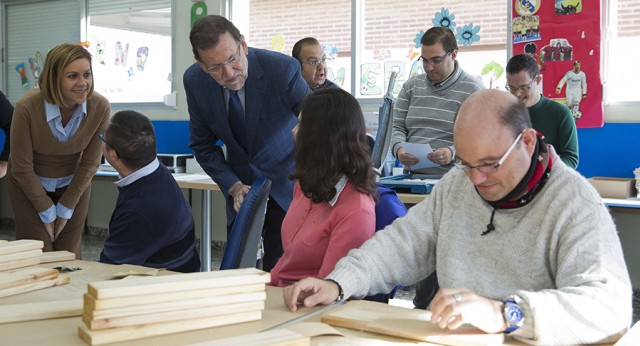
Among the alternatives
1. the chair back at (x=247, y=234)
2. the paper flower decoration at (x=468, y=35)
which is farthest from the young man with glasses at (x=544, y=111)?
the chair back at (x=247, y=234)

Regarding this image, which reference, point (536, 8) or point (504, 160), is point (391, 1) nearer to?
point (536, 8)

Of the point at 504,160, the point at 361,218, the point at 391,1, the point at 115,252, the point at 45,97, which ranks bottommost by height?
the point at 115,252

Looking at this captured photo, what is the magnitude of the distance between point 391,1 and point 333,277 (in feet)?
14.3

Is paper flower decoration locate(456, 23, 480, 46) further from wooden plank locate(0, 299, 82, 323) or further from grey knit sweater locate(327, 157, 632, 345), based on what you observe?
wooden plank locate(0, 299, 82, 323)

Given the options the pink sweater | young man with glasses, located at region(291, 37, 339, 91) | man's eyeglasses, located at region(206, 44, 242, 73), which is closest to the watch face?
the pink sweater

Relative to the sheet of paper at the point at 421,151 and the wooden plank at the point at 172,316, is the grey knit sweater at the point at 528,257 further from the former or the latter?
the sheet of paper at the point at 421,151

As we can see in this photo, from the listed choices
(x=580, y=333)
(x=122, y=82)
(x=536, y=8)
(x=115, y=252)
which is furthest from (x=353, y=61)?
(x=580, y=333)

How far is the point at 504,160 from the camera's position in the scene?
155 centimetres

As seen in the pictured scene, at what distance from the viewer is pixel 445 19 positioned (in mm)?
5387

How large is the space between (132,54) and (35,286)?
5687 mm

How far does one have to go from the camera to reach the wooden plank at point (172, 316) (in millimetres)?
1347

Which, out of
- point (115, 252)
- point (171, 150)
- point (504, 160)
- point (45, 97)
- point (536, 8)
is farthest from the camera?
point (171, 150)

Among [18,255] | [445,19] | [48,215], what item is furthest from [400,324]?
[445,19]

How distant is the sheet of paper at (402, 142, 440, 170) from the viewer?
367 cm
